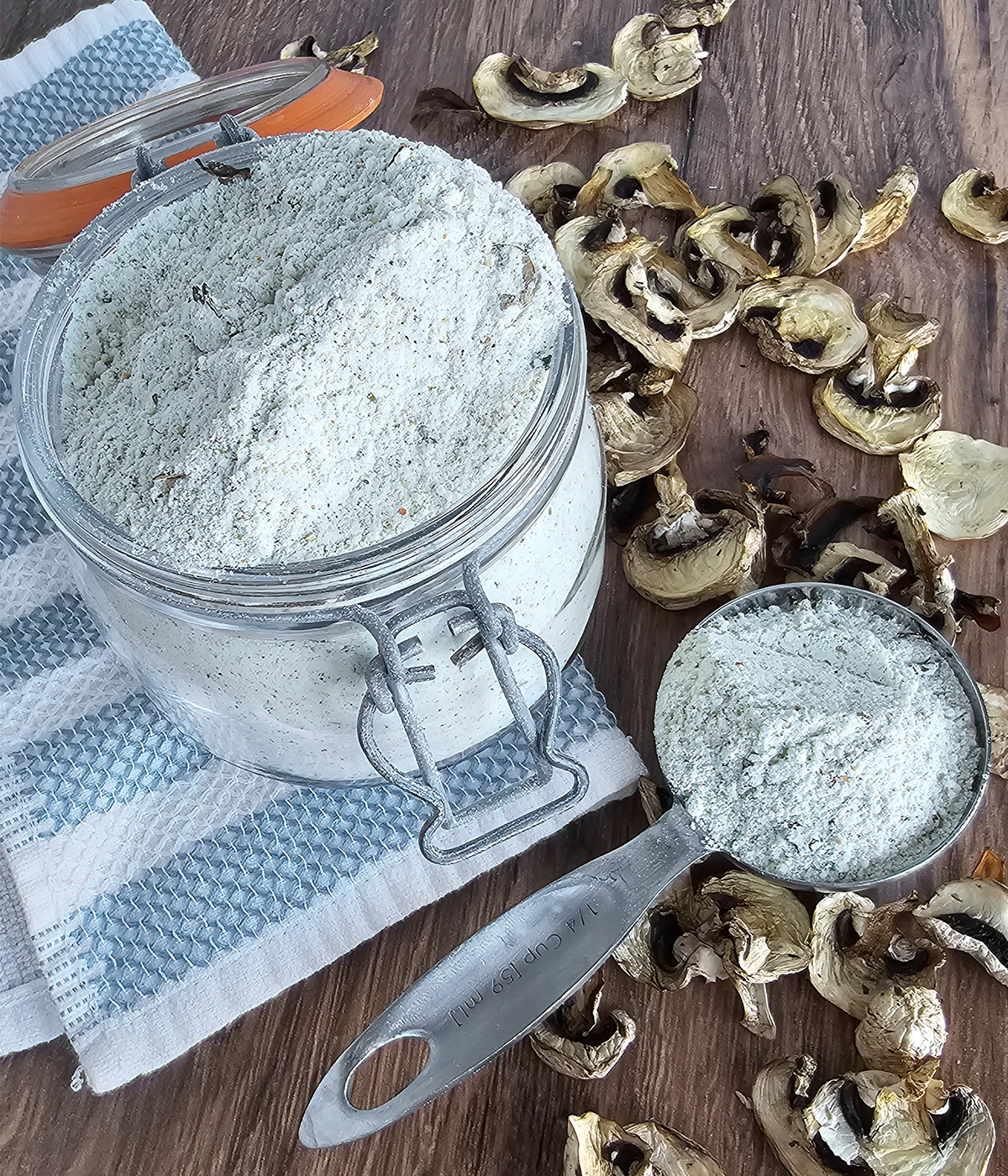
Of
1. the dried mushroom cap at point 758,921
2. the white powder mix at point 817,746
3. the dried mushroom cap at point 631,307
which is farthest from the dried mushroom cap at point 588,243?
the dried mushroom cap at point 758,921

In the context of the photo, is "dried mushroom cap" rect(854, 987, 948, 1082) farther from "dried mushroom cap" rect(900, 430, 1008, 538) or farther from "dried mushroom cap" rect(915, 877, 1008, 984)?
"dried mushroom cap" rect(900, 430, 1008, 538)

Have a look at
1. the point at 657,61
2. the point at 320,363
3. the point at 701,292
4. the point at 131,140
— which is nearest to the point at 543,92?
the point at 657,61

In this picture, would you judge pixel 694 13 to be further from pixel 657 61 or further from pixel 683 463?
pixel 683 463

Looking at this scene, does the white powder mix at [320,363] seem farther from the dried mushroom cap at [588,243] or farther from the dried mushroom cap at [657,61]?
the dried mushroom cap at [657,61]

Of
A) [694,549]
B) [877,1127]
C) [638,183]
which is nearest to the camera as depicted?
[877,1127]

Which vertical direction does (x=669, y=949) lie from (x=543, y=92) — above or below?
below

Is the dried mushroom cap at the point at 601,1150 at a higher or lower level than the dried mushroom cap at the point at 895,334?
lower
